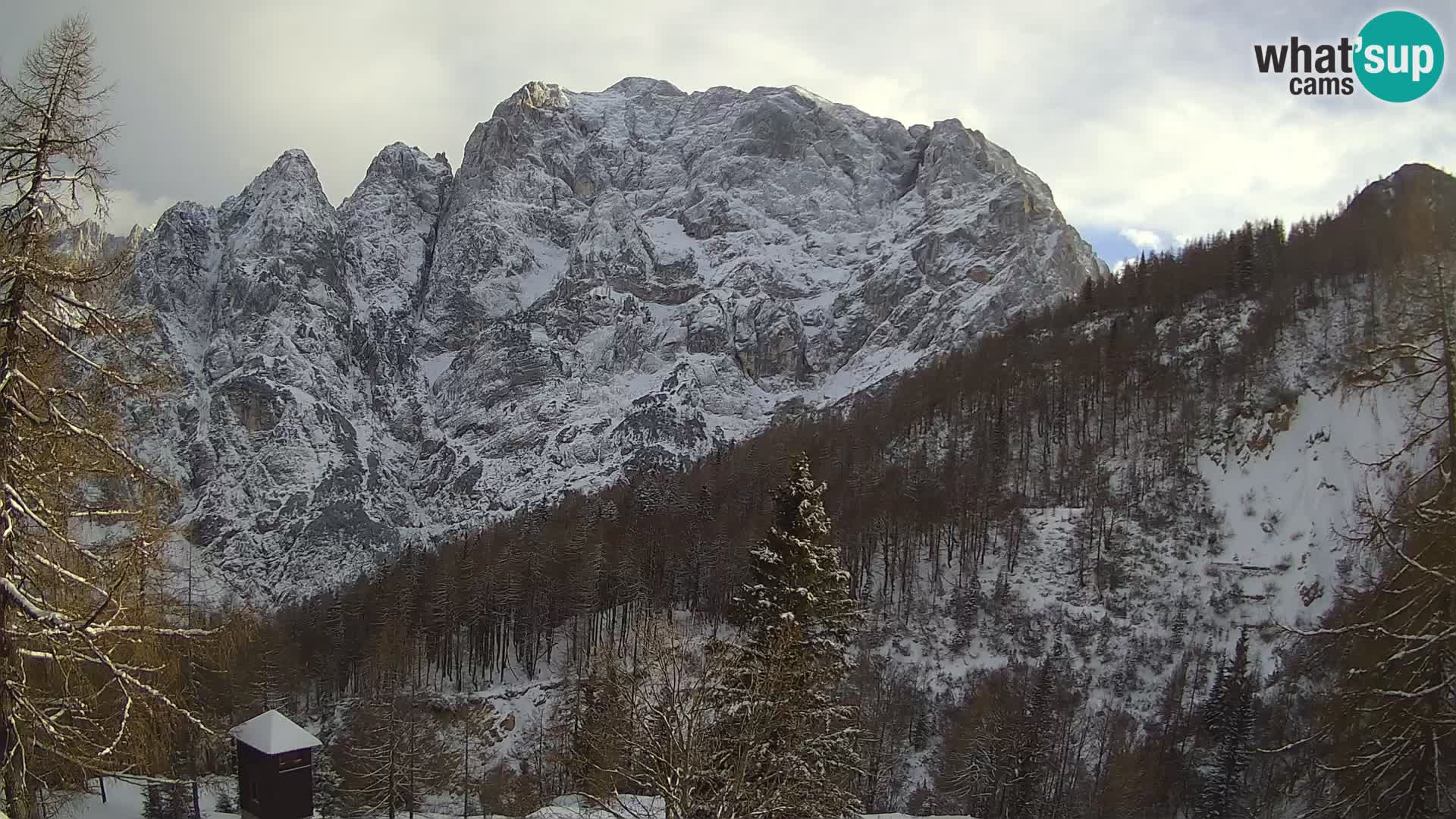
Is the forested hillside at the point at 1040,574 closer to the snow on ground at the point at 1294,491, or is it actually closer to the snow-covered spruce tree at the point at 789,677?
the snow on ground at the point at 1294,491

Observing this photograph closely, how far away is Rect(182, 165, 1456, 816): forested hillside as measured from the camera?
5066cm

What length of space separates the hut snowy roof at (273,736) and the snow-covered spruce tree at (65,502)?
25.6m

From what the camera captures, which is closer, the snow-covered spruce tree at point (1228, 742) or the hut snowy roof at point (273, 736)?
the hut snowy roof at point (273, 736)

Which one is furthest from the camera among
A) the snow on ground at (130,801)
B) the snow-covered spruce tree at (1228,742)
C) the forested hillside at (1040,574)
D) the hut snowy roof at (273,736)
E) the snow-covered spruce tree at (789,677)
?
the forested hillside at (1040,574)

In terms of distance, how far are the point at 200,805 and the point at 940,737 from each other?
142ft

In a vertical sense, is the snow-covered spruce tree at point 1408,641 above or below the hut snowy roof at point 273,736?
above

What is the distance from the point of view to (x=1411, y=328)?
10.8 metres

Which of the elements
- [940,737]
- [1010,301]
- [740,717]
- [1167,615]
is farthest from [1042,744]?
[1010,301]

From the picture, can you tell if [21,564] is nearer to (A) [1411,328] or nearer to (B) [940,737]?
(A) [1411,328]

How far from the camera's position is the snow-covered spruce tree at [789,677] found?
1302cm

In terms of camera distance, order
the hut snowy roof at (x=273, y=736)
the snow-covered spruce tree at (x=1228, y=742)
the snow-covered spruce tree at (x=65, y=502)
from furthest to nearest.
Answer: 1. the snow-covered spruce tree at (x=1228, y=742)
2. the hut snowy roof at (x=273, y=736)
3. the snow-covered spruce tree at (x=65, y=502)

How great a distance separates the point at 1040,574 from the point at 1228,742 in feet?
82.4

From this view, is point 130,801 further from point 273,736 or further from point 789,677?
point 789,677

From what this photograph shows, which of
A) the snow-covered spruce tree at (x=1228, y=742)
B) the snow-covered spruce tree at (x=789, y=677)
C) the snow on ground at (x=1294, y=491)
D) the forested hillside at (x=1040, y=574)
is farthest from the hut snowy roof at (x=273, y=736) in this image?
the snow on ground at (x=1294, y=491)
